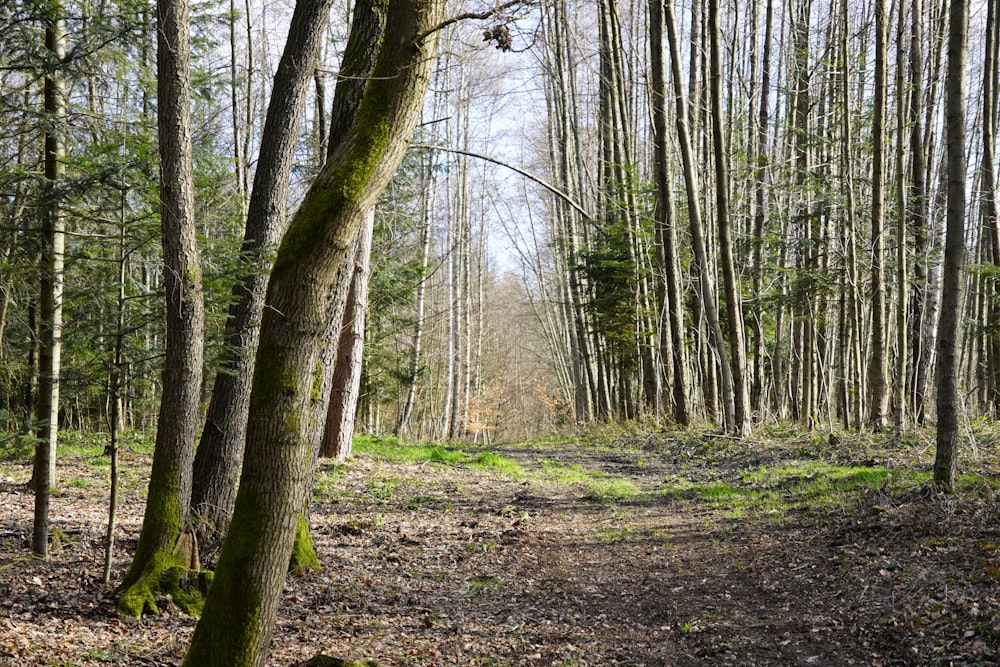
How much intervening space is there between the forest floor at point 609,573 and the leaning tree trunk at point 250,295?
0.85 m

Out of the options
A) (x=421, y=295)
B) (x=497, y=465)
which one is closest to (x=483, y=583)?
(x=497, y=465)

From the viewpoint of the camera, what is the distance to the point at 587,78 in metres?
23.7

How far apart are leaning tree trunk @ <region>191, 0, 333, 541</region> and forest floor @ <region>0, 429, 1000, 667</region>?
854 millimetres

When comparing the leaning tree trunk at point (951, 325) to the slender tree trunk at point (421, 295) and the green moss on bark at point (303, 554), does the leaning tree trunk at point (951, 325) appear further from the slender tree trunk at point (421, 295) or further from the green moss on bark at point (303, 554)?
the slender tree trunk at point (421, 295)

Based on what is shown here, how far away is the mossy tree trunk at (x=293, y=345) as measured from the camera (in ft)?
10.1

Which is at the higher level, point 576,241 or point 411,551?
point 576,241

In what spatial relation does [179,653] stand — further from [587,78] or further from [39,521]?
[587,78]

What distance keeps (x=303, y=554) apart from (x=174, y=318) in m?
2.19

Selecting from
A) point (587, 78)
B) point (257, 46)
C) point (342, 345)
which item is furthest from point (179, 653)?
point (587, 78)

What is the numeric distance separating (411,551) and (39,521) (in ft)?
9.91

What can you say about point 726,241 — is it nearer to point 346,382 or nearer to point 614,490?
point 614,490

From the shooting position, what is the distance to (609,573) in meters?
6.38

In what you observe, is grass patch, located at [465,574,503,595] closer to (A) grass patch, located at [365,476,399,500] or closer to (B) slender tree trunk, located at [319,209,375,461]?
(A) grass patch, located at [365,476,399,500]

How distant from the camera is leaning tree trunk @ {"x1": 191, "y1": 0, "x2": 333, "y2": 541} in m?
5.48
